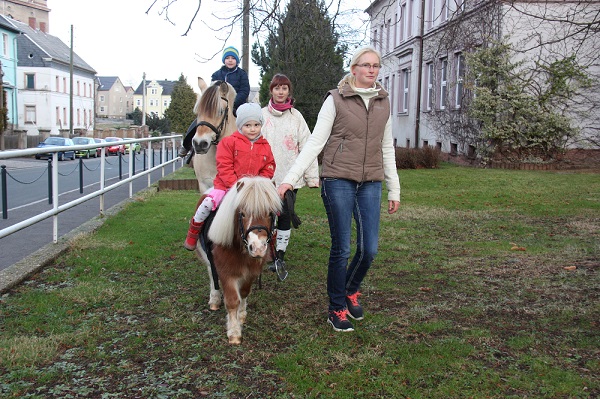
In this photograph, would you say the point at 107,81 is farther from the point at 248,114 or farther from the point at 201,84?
the point at 248,114

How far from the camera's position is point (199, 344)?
14.1ft

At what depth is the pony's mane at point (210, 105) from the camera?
20.4ft

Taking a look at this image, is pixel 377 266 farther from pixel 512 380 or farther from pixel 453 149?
pixel 453 149

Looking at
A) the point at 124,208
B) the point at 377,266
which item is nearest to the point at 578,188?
the point at 377,266

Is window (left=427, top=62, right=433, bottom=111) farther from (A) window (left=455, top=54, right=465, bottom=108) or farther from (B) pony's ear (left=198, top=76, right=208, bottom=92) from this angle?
(B) pony's ear (left=198, top=76, right=208, bottom=92)

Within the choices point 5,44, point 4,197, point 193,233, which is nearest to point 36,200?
point 4,197

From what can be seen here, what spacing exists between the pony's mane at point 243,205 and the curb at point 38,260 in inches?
98.9

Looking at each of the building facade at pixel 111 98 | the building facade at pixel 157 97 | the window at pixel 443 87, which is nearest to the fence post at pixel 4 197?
the window at pixel 443 87

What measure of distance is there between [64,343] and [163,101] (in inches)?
5372

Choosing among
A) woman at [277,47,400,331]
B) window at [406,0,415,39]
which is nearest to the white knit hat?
woman at [277,47,400,331]

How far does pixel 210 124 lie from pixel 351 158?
7.27 feet

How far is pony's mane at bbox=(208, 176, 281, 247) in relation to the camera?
3.98m

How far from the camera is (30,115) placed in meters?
65.4

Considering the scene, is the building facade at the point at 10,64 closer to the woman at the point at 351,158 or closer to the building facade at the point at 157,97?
the woman at the point at 351,158
